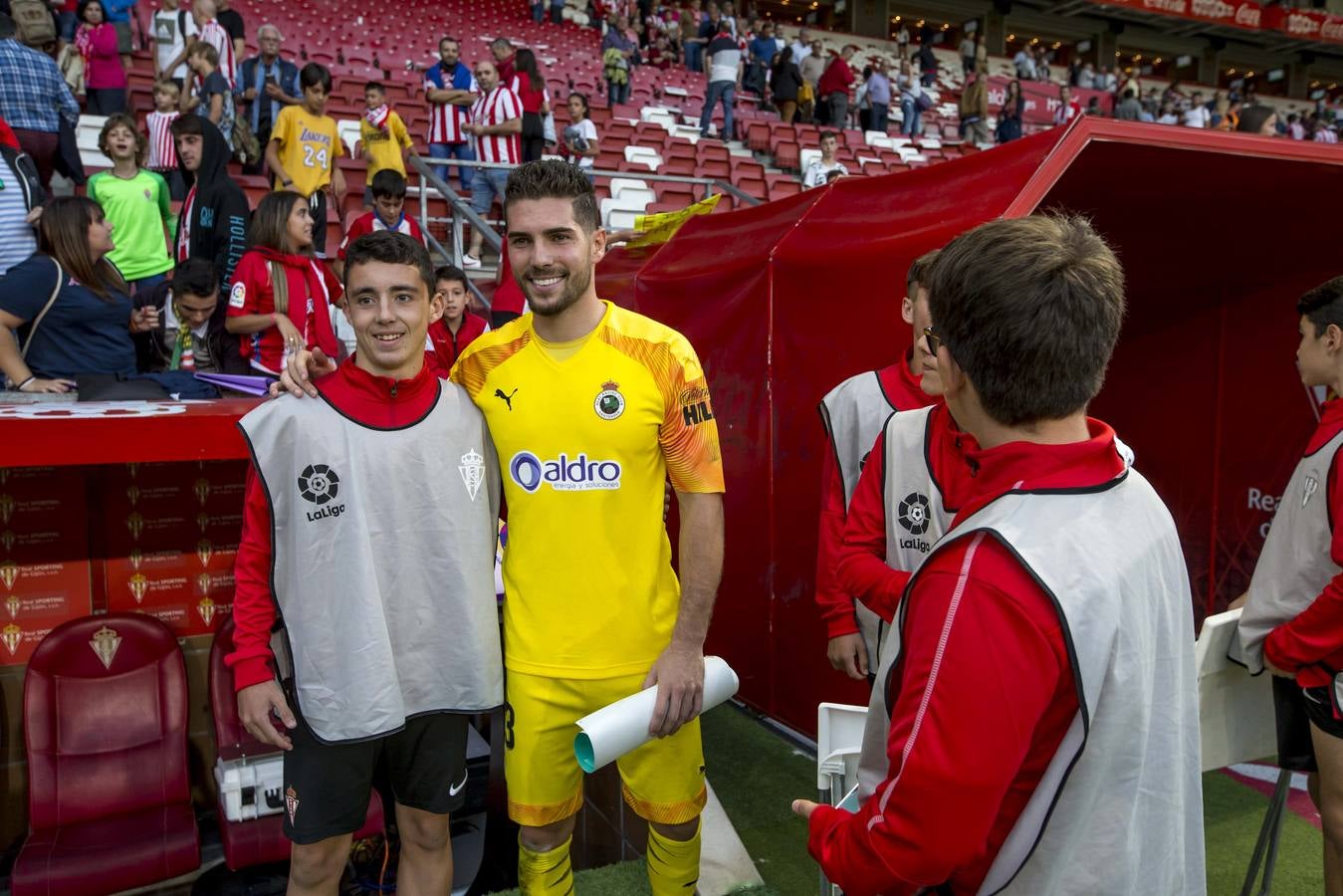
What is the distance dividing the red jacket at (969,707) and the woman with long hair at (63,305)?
3.09 m

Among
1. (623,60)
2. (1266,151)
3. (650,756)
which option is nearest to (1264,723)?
(650,756)

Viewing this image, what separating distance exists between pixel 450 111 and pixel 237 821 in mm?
6880

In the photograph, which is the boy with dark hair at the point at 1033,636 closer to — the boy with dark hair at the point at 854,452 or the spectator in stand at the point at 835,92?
the boy with dark hair at the point at 854,452

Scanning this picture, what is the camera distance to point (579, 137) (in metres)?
9.84

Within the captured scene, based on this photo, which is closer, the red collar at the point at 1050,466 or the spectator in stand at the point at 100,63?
the red collar at the point at 1050,466

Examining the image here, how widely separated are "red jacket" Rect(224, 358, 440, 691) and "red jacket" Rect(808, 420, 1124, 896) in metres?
1.43

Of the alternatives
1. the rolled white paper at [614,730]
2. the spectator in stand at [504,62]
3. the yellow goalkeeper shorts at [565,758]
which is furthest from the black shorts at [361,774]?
the spectator in stand at [504,62]

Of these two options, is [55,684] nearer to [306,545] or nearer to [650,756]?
[306,545]

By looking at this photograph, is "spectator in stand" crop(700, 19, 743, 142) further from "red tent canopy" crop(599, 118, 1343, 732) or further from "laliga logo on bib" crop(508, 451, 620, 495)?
"laliga logo on bib" crop(508, 451, 620, 495)

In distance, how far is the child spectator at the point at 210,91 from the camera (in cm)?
715

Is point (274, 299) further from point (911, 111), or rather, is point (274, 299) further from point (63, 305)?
point (911, 111)

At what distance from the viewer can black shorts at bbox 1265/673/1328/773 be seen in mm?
2354

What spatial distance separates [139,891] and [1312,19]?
39.8 m

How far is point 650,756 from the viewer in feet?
7.26
